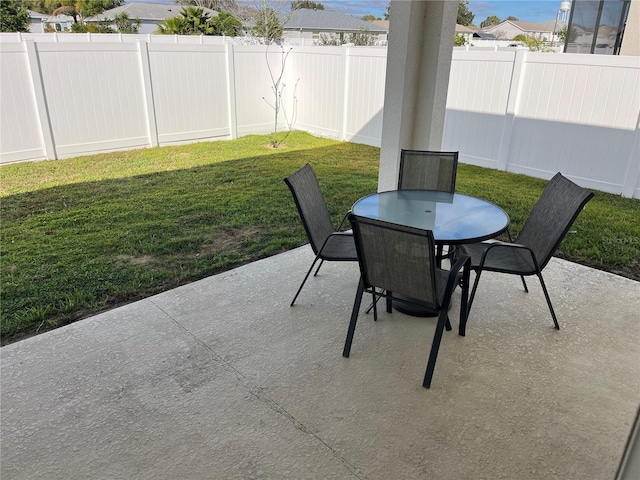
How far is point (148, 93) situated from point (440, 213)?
21.0 feet

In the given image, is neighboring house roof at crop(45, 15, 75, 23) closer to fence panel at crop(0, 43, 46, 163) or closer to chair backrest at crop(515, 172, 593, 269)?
fence panel at crop(0, 43, 46, 163)

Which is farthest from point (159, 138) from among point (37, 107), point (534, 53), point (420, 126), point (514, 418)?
point (514, 418)

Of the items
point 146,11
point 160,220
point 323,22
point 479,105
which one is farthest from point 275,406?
point 146,11

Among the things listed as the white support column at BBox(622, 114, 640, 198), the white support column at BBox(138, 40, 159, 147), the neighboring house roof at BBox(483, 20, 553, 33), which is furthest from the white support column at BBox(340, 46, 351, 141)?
the neighboring house roof at BBox(483, 20, 553, 33)

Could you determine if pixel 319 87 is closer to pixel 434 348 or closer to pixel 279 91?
pixel 279 91

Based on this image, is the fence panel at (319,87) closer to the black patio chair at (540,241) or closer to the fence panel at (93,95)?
the fence panel at (93,95)

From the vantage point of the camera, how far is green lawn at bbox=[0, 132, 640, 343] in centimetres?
343

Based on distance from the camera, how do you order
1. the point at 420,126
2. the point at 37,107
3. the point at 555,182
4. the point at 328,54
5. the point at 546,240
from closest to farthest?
the point at 546,240 < the point at 555,182 < the point at 420,126 < the point at 37,107 < the point at 328,54

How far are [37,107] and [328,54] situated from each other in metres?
5.02

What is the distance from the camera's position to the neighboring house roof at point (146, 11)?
28664 mm

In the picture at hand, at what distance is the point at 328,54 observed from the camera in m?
8.58

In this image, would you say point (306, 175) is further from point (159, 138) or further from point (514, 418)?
point (159, 138)

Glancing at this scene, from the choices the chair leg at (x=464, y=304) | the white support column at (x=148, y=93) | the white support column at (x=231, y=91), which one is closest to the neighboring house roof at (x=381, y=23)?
the white support column at (x=231, y=91)

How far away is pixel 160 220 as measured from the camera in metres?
4.79
